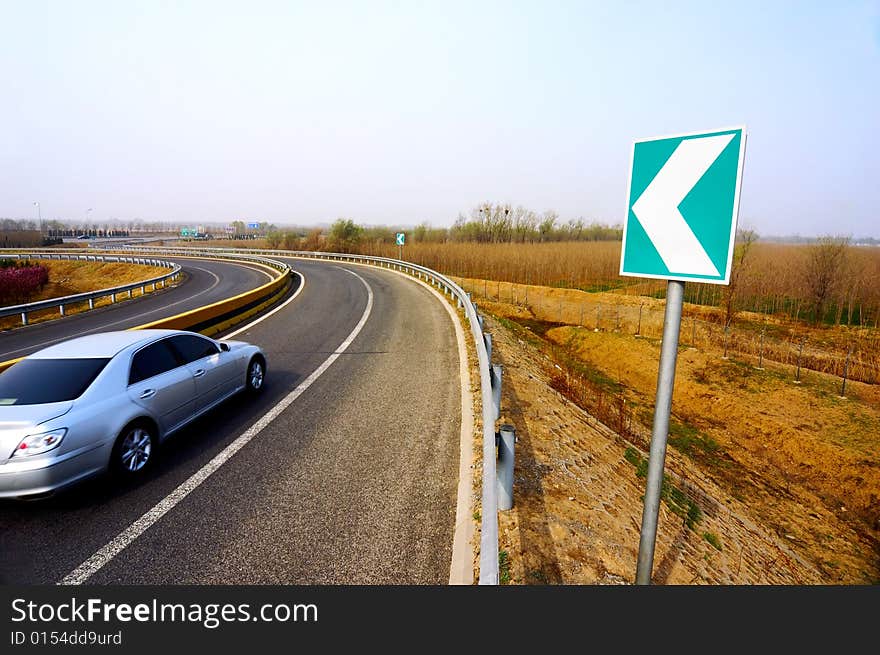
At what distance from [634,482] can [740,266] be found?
984 inches

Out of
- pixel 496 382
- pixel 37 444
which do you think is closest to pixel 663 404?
pixel 496 382

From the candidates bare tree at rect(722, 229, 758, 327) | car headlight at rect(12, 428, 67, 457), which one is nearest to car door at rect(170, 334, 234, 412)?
car headlight at rect(12, 428, 67, 457)

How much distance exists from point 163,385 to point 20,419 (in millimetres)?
1474

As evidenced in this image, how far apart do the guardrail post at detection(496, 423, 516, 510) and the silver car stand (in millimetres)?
3987

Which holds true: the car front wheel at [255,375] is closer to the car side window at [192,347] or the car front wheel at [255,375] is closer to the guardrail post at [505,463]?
the car side window at [192,347]

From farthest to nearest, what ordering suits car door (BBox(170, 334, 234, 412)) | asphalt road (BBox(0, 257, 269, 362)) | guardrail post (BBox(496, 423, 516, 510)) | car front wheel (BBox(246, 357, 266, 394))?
asphalt road (BBox(0, 257, 269, 362)) < car front wheel (BBox(246, 357, 266, 394)) < car door (BBox(170, 334, 234, 412)) < guardrail post (BBox(496, 423, 516, 510))

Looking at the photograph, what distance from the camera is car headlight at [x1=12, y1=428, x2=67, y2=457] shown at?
13.6ft

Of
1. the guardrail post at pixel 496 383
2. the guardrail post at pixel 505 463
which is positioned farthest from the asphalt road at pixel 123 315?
the guardrail post at pixel 505 463

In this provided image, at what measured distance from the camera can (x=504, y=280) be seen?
136ft

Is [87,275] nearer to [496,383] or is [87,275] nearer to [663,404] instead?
[496,383]

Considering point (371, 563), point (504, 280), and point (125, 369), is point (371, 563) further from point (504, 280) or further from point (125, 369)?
point (504, 280)

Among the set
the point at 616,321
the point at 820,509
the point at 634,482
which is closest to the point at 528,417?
the point at 634,482

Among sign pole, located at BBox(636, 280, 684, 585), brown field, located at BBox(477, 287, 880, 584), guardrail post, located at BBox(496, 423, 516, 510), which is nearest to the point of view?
sign pole, located at BBox(636, 280, 684, 585)

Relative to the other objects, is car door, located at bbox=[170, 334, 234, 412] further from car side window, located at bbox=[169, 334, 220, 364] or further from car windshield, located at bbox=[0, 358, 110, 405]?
car windshield, located at bbox=[0, 358, 110, 405]
